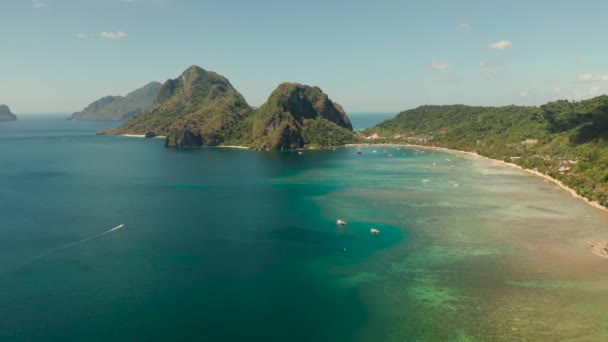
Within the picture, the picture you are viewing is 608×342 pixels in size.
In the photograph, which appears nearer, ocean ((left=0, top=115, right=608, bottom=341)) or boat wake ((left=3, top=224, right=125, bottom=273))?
ocean ((left=0, top=115, right=608, bottom=341))

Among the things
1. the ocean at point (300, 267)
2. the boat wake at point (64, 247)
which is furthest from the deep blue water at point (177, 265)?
the boat wake at point (64, 247)

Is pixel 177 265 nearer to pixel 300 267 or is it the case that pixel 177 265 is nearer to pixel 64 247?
pixel 300 267

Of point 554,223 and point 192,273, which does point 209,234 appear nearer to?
point 192,273

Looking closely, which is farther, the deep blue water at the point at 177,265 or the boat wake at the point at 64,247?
the boat wake at the point at 64,247

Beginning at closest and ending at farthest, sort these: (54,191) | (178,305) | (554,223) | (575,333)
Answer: (575,333), (178,305), (554,223), (54,191)

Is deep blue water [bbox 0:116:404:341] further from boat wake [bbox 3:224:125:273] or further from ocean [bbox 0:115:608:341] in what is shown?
boat wake [bbox 3:224:125:273]

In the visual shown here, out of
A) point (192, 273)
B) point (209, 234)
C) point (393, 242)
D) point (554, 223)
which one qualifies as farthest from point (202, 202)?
point (554, 223)

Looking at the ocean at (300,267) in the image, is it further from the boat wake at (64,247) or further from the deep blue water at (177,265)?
the boat wake at (64,247)

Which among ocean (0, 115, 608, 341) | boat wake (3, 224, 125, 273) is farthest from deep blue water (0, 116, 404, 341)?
boat wake (3, 224, 125, 273)

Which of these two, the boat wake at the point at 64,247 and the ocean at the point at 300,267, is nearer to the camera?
the ocean at the point at 300,267
